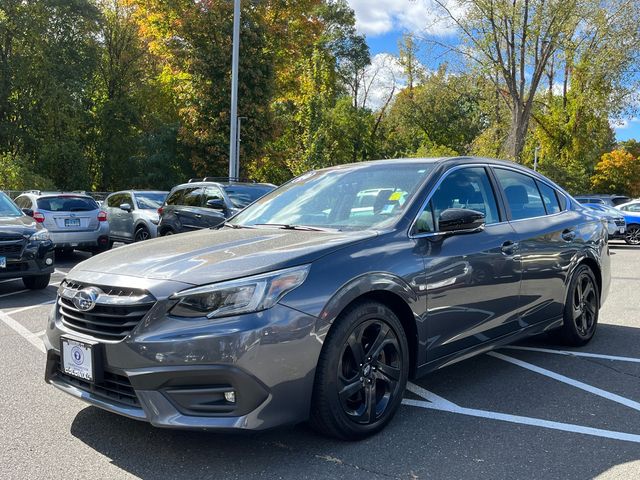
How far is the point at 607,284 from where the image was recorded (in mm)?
5941

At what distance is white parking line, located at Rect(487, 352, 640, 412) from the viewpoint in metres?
4.16

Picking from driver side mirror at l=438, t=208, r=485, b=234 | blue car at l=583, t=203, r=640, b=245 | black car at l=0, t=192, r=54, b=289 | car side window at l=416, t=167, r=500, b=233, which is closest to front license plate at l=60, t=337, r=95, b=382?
car side window at l=416, t=167, r=500, b=233

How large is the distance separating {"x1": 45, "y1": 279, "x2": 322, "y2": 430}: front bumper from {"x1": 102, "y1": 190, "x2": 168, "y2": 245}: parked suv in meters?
11.1

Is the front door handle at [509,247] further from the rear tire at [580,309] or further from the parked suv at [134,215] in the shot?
the parked suv at [134,215]

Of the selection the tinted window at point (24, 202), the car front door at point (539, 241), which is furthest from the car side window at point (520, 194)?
the tinted window at point (24, 202)

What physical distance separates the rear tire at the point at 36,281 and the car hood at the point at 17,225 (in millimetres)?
733

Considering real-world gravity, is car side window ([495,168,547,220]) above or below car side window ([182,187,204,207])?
above

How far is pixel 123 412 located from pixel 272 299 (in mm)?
952

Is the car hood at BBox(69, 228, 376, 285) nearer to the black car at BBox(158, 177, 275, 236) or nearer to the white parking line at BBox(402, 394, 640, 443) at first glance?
the white parking line at BBox(402, 394, 640, 443)

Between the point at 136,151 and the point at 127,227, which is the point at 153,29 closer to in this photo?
the point at 136,151

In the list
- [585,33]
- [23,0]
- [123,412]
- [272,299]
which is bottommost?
[123,412]

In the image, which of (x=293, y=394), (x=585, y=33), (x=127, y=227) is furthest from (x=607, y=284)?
(x=585, y=33)

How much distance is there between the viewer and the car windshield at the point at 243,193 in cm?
1119

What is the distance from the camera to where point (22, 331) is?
634 centimetres
